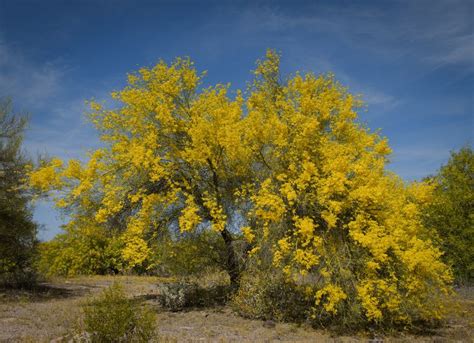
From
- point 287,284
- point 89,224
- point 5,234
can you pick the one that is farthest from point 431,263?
point 5,234

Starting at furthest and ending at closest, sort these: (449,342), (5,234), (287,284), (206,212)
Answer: (5,234) → (206,212) → (287,284) → (449,342)

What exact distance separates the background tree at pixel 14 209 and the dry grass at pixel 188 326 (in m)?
2.34

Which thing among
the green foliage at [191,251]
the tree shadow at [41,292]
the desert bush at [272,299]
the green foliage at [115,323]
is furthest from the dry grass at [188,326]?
the green foliage at [191,251]

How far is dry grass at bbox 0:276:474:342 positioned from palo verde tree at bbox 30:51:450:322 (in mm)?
722

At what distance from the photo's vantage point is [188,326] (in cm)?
1101

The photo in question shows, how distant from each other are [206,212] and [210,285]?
14.5 feet

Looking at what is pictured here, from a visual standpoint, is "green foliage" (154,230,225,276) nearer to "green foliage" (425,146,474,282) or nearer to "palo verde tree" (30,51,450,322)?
"palo verde tree" (30,51,450,322)

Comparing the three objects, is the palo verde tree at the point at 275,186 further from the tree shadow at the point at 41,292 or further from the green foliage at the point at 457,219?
the green foliage at the point at 457,219

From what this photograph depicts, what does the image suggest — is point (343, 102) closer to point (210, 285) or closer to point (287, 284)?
point (287, 284)

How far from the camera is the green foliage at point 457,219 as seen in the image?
19594mm

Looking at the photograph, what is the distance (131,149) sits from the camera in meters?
12.5

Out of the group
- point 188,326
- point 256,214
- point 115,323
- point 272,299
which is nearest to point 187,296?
point 188,326

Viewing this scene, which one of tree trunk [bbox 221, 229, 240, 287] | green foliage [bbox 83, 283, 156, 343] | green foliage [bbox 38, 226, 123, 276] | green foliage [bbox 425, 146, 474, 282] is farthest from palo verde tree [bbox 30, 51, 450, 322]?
green foliage [bbox 38, 226, 123, 276]

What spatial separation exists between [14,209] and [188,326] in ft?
29.2
